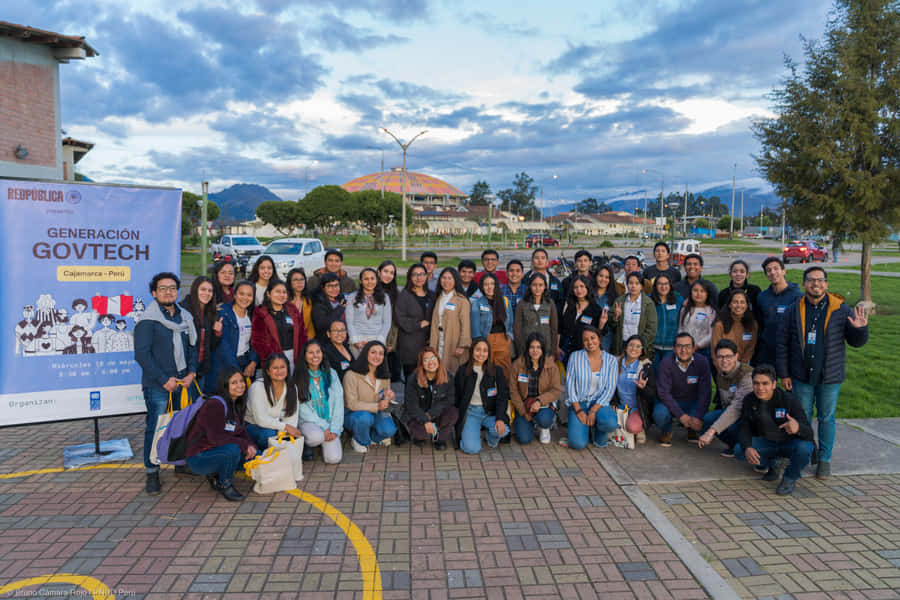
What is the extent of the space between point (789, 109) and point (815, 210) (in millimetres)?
2395

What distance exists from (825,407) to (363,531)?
173 inches

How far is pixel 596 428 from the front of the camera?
598 centimetres

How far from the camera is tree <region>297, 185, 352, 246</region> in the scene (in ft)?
158

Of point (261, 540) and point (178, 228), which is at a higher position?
point (178, 228)

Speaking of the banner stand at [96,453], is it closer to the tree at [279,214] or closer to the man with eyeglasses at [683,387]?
the man with eyeglasses at [683,387]

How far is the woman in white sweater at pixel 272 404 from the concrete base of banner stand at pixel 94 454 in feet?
5.06

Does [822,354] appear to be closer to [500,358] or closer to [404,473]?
[500,358]

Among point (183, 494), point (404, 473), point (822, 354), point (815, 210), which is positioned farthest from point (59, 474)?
point (815, 210)

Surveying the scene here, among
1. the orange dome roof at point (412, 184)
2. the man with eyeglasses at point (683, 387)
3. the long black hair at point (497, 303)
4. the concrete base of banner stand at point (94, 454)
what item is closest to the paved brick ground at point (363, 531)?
the concrete base of banner stand at point (94, 454)

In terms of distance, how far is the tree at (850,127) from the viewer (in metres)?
11.8

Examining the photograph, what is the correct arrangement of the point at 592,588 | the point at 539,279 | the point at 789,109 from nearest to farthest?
the point at 592,588
the point at 539,279
the point at 789,109

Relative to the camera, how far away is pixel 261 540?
4.12 metres

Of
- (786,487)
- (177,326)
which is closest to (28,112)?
A: (177,326)

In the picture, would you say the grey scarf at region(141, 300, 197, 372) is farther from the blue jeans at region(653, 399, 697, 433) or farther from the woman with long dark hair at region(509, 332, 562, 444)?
the blue jeans at region(653, 399, 697, 433)
